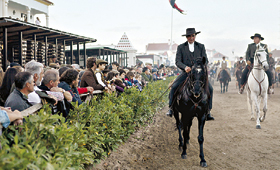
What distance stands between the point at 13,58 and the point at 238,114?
12.6 meters

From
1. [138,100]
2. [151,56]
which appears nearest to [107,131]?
[138,100]

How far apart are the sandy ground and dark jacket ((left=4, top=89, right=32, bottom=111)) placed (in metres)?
1.40

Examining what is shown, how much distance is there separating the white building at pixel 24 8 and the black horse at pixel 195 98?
18130 mm

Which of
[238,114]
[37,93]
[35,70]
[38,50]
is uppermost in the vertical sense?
[38,50]

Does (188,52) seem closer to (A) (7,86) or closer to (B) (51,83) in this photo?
(B) (51,83)

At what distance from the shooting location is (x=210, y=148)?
701 cm

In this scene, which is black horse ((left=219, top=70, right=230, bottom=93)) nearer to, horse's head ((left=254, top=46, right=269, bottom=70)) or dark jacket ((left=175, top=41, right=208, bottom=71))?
horse's head ((left=254, top=46, right=269, bottom=70))

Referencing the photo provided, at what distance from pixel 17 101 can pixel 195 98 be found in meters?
A: 3.72

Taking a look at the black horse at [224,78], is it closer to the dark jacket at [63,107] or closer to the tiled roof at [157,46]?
the dark jacket at [63,107]

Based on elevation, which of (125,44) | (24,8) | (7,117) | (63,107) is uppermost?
(24,8)

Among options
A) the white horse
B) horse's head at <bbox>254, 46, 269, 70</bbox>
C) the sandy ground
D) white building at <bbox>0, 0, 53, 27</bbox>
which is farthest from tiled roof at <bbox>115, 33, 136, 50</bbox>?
horse's head at <bbox>254, 46, 269, 70</bbox>

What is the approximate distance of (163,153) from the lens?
6422 millimetres

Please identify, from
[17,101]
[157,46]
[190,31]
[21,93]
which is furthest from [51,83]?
[157,46]

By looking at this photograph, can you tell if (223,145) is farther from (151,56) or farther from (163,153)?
(151,56)
